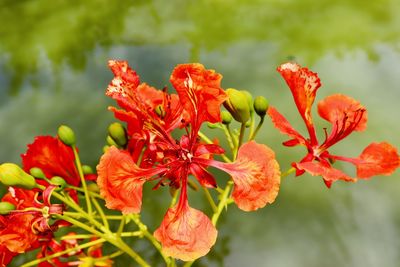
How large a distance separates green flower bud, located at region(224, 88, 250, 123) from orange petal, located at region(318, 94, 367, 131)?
118mm

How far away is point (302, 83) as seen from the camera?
48 cm

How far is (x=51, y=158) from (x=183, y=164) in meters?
0.18

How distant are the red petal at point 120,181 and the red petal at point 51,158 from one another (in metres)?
0.14

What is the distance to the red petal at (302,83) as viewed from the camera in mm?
468

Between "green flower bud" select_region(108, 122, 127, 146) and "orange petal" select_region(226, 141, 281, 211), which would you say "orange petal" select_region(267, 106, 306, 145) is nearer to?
"orange petal" select_region(226, 141, 281, 211)

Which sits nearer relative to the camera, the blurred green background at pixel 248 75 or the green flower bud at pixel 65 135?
the green flower bud at pixel 65 135

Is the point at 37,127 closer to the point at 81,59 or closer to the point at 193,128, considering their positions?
the point at 81,59

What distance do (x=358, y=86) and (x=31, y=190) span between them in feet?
2.19

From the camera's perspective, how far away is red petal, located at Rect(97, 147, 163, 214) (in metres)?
0.43

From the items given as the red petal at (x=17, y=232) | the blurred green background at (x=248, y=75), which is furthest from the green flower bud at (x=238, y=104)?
the blurred green background at (x=248, y=75)

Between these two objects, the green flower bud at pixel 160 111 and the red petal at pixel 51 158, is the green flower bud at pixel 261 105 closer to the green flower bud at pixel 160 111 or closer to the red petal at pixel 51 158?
the green flower bud at pixel 160 111

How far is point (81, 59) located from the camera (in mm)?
1085

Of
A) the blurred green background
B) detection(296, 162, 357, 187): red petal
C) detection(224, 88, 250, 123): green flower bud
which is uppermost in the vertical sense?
detection(224, 88, 250, 123): green flower bud

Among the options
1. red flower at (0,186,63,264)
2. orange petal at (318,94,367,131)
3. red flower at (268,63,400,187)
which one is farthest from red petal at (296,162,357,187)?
red flower at (0,186,63,264)
